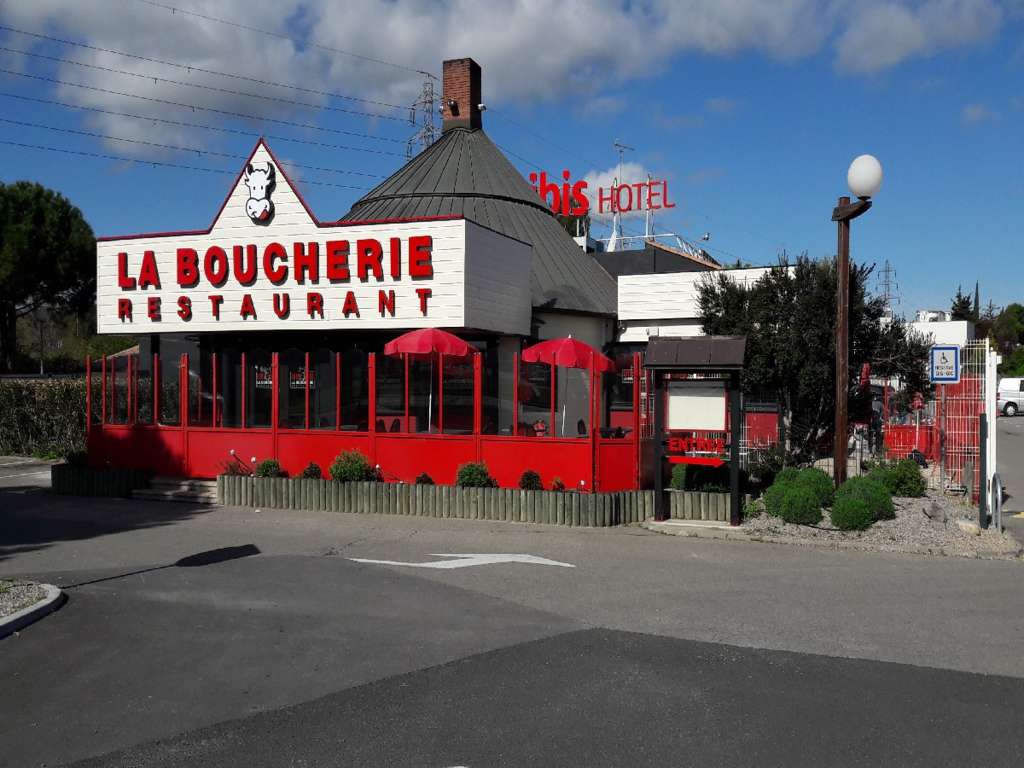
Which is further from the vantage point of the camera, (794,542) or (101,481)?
(101,481)

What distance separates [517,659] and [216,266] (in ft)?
50.9

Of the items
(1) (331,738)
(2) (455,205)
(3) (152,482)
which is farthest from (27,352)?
(1) (331,738)

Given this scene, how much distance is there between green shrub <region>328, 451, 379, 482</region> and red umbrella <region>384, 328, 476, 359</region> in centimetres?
205

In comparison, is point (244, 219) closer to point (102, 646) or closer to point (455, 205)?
point (455, 205)

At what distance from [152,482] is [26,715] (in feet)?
41.4

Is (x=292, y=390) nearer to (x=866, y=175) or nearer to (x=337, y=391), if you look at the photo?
(x=337, y=391)

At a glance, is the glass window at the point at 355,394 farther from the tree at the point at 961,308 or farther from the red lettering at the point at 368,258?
the tree at the point at 961,308

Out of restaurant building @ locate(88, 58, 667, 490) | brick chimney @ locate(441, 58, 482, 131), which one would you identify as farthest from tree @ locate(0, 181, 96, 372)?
restaurant building @ locate(88, 58, 667, 490)

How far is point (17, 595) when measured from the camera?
8953 millimetres

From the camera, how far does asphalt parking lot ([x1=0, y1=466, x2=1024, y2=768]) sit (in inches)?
214

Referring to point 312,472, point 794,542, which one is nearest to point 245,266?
point 312,472

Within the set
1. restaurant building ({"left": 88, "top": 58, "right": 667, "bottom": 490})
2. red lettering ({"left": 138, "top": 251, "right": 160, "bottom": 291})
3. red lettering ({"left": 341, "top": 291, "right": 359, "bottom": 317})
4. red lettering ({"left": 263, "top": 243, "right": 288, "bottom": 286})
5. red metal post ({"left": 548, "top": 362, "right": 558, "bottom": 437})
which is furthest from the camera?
red lettering ({"left": 138, "top": 251, "right": 160, "bottom": 291})

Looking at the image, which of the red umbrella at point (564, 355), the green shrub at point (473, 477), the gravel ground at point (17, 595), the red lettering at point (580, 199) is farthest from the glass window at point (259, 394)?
the red lettering at point (580, 199)

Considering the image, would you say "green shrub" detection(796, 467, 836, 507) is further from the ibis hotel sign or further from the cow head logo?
the cow head logo
